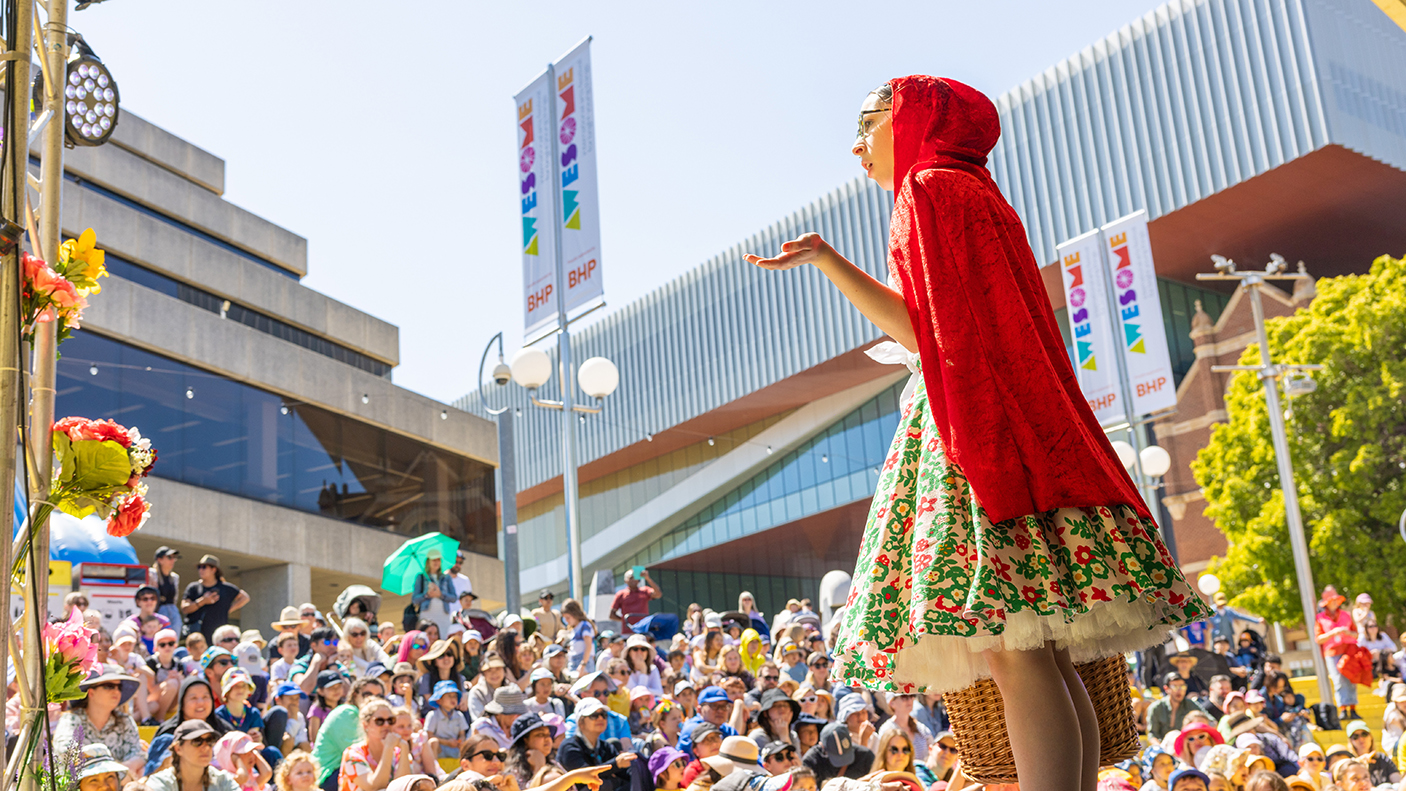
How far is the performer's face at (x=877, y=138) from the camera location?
276 cm

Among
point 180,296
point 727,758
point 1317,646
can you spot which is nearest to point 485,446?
point 180,296

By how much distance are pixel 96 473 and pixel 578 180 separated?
1213cm

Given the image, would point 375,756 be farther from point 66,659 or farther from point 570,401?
point 570,401

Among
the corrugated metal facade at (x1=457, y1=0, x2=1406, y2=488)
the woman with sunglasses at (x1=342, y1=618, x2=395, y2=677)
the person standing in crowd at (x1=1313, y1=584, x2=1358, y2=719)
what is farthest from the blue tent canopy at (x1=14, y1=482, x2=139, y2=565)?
the corrugated metal facade at (x1=457, y1=0, x2=1406, y2=488)

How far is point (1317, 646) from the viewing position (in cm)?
1652

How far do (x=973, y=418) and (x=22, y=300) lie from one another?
201 cm

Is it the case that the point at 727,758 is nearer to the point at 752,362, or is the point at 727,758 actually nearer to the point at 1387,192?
the point at 1387,192

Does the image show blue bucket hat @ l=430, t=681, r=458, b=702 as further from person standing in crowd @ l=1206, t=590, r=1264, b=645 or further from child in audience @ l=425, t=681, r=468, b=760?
person standing in crowd @ l=1206, t=590, r=1264, b=645

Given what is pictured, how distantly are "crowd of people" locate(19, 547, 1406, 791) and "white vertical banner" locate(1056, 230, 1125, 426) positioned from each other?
7.76 metres

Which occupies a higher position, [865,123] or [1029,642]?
[865,123]

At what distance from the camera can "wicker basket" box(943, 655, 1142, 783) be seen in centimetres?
246

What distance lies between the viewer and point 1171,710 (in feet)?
37.1

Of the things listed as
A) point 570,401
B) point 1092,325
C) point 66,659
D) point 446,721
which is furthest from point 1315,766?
point 1092,325

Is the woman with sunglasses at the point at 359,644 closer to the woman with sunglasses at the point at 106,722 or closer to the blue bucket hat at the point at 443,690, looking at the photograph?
the blue bucket hat at the point at 443,690
